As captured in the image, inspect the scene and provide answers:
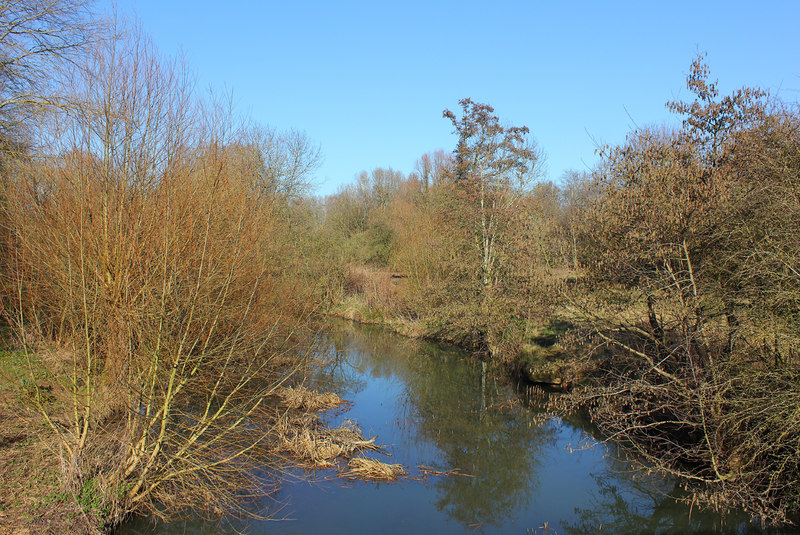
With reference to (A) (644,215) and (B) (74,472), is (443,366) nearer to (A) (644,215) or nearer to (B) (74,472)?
(A) (644,215)

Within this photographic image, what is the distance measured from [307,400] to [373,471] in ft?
13.3

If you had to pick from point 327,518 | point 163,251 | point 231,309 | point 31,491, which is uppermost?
point 163,251

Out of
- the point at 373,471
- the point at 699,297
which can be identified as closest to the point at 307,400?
the point at 373,471

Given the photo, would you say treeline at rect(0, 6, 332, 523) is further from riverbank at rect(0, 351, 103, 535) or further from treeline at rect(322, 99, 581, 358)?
treeline at rect(322, 99, 581, 358)

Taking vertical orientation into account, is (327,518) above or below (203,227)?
below

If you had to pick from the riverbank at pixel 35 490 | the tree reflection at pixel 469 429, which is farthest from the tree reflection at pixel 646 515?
the riverbank at pixel 35 490

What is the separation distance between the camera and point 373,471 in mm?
9023

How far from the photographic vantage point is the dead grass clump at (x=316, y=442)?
31.1 ft

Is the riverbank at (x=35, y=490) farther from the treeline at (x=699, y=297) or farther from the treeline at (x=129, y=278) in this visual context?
the treeline at (x=699, y=297)

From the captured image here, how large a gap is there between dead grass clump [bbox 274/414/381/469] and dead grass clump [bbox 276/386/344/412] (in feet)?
4.84

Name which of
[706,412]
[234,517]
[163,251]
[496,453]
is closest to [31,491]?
[234,517]

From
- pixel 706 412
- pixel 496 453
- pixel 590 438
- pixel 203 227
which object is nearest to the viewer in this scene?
pixel 203 227

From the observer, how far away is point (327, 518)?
7.57m

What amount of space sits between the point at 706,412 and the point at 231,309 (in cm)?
777
